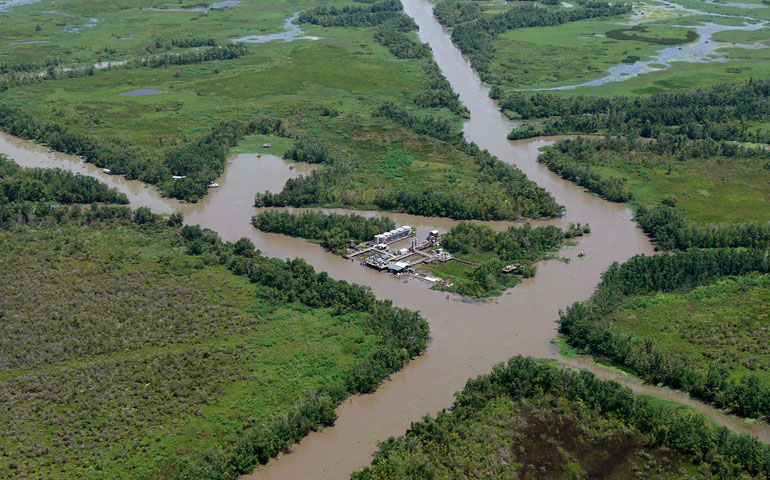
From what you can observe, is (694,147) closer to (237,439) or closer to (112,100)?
(237,439)

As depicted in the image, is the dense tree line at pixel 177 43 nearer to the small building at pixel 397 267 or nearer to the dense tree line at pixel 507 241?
the dense tree line at pixel 507 241

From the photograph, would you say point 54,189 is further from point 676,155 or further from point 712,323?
point 676,155

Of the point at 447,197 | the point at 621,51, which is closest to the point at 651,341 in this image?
the point at 447,197

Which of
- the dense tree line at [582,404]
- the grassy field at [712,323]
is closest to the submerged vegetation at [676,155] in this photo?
the grassy field at [712,323]

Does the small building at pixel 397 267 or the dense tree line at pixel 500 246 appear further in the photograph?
the small building at pixel 397 267

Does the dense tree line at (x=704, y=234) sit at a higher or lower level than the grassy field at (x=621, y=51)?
lower

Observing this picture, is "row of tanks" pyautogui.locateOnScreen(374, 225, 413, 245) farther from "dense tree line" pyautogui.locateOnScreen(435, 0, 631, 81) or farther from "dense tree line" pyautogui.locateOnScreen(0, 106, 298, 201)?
"dense tree line" pyautogui.locateOnScreen(435, 0, 631, 81)

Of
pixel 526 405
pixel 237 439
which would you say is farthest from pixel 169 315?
pixel 526 405
